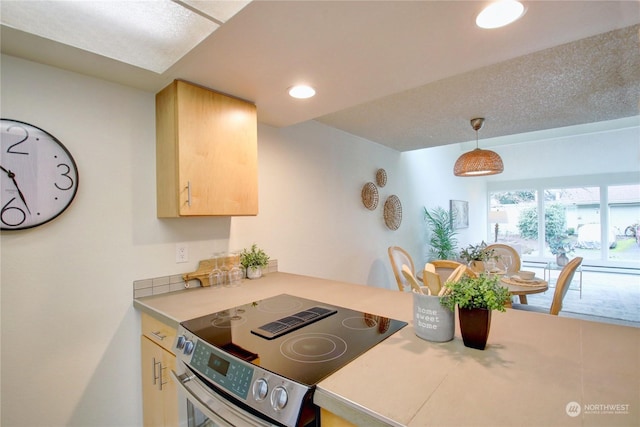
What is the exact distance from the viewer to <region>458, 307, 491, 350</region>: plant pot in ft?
2.96

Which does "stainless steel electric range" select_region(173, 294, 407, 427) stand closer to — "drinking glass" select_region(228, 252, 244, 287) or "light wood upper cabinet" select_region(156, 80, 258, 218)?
"drinking glass" select_region(228, 252, 244, 287)

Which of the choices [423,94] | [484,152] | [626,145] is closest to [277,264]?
[423,94]

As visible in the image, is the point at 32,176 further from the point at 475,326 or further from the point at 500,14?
the point at 500,14

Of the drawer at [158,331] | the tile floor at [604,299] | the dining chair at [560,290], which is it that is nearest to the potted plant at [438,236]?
the tile floor at [604,299]

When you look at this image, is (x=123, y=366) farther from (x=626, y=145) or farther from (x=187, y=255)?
(x=626, y=145)

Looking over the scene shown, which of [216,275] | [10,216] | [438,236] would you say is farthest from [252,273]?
[438,236]

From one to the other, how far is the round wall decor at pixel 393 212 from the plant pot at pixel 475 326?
9.15 ft

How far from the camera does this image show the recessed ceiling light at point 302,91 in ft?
5.41

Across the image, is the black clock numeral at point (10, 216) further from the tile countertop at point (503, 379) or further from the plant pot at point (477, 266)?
the plant pot at point (477, 266)

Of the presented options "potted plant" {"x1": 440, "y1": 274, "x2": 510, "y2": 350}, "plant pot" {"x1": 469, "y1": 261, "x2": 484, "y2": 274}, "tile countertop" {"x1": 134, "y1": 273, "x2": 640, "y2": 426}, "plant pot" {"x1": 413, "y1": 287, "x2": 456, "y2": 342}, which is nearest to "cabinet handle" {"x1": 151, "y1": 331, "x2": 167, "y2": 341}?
"tile countertop" {"x1": 134, "y1": 273, "x2": 640, "y2": 426}

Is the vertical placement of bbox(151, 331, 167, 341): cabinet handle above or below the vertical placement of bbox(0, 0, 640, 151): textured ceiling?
below

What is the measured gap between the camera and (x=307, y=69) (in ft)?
4.74

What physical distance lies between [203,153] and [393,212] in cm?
277

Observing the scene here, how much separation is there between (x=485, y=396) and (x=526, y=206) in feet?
27.8
